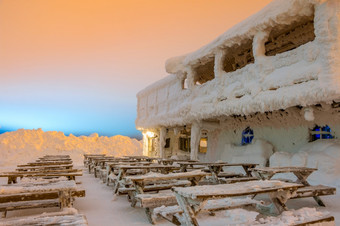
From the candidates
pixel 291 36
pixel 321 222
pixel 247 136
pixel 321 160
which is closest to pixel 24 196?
pixel 321 222

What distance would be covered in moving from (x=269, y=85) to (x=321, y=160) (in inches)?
111

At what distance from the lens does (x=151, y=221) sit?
13.2 ft

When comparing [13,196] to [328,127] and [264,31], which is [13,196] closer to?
[264,31]

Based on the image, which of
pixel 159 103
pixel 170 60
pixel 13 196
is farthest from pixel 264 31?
pixel 159 103

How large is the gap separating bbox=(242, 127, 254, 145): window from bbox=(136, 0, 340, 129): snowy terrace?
219cm

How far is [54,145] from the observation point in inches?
1056

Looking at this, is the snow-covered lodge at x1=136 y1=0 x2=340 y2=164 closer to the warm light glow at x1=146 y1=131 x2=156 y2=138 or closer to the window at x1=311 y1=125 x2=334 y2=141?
the window at x1=311 y1=125 x2=334 y2=141

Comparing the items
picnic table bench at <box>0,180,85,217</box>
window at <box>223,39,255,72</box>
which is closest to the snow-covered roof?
window at <box>223,39,255,72</box>

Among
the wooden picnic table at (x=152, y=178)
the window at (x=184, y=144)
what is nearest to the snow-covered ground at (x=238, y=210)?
the wooden picnic table at (x=152, y=178)

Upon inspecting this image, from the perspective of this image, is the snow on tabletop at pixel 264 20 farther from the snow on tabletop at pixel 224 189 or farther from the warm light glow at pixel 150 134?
the warm light glow at pixel 150 134

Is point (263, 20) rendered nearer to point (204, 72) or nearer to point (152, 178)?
point (152, 178)

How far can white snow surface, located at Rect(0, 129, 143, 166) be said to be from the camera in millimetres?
23375

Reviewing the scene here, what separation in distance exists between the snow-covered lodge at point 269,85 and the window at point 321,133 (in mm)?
32

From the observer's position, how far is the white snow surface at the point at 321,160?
7238mm
